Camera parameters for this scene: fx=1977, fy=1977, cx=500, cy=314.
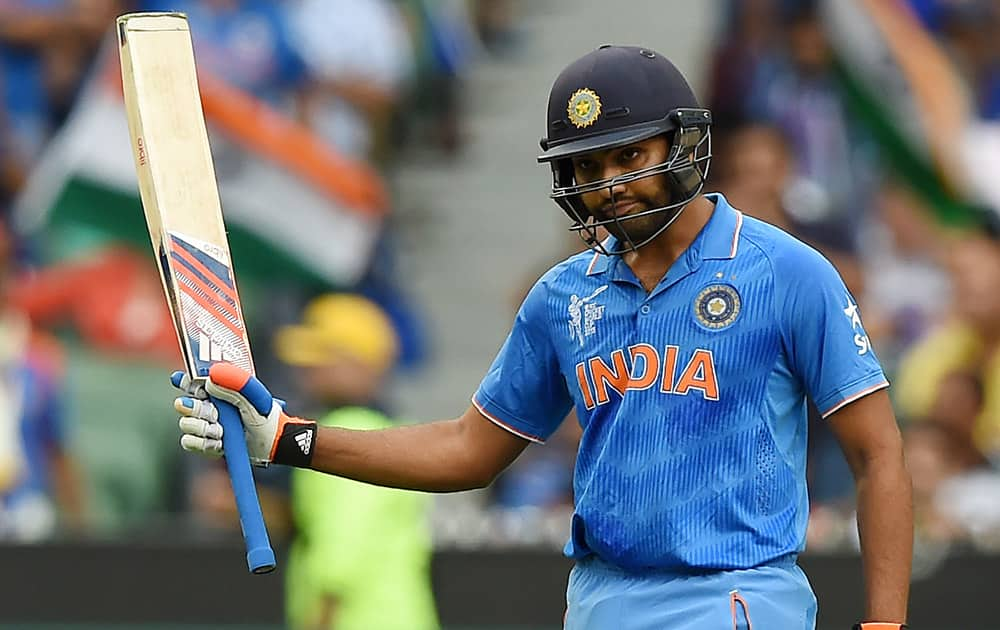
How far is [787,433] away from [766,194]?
13.7ft

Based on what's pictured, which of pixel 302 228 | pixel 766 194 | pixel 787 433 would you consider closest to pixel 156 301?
pixel 302 228

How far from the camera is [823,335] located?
3.61 metres

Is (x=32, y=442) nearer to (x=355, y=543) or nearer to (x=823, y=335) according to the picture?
(x=355, y=543)

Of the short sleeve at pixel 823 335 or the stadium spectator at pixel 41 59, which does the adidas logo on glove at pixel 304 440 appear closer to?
the short sleeve at pixel 823 335

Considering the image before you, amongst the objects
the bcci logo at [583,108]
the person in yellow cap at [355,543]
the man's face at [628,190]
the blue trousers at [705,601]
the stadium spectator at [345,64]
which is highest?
the stadium spectator at [345,64]

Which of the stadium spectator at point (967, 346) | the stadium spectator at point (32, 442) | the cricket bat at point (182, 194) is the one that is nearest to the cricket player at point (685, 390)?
the cricket bat at point (182, 194)

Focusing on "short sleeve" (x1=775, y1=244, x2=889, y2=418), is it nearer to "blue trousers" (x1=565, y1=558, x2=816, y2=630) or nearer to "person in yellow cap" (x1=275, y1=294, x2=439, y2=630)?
"blue trousers" (x1=565, y1=558, x2=816, y2=630)

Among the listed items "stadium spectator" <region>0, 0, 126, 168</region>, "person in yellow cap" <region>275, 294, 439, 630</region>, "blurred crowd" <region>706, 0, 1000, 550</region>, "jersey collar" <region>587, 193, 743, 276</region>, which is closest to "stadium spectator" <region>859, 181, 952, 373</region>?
"blurred crowd" <region>706, 0, 1000, 550</region>

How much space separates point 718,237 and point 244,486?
1017mm

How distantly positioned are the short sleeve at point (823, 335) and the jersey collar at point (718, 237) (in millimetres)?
124

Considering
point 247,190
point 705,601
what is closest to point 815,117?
point 247,190

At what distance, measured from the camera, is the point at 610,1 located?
10289 mm

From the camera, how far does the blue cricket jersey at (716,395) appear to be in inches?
142

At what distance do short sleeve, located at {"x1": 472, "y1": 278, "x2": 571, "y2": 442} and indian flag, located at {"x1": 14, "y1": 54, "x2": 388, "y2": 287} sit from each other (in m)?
5.06
